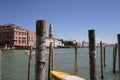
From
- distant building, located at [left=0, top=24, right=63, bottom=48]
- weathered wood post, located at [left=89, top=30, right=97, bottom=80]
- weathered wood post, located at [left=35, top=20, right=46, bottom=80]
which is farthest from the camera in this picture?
distant building, located at [left=0, top=24, right=63, bottom=48]

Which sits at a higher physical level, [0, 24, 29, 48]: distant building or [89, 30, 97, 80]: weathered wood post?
[0, 24, 29, 48]: distant building

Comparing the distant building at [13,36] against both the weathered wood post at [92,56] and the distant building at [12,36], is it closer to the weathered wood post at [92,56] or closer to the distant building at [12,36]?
the distant building at [12,36]

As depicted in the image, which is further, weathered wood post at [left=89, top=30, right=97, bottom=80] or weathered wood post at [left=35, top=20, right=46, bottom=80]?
weathered wood post at [left=89, top=30, right=97, bottom=80]

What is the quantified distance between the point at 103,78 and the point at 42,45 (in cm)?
802

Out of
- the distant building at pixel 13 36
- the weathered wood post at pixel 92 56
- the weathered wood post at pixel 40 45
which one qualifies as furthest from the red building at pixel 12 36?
the weathered wood post at pixel 40 45

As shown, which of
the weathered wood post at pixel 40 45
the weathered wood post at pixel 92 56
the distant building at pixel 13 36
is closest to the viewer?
the weathered wood post at pixel 40 45

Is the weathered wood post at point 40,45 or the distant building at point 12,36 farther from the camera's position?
the distant building at point 12,36

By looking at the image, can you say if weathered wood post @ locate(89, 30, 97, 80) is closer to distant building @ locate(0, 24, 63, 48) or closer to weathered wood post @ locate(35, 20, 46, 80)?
weathered wood post @ locate(35, 20, 46, 80)

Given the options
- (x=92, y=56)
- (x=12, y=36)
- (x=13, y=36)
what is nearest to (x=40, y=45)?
(x=92, y=56)

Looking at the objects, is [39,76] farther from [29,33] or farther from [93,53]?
[29,33]

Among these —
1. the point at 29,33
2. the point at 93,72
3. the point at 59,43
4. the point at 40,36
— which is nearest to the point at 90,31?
the point at 93,72

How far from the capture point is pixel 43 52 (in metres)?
4.21

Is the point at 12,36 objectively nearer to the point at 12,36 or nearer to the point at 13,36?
the point at 12,36

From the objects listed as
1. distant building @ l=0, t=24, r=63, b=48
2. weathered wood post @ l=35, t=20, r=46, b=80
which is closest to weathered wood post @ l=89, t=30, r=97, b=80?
weathered wood post @ l=35, t=20, r=46, b=80
